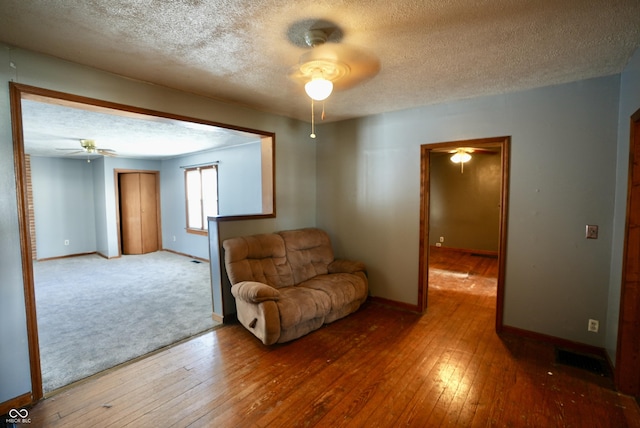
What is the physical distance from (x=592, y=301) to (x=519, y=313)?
0.60 metres

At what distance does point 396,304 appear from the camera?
3.77 meters

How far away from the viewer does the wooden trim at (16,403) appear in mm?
1919

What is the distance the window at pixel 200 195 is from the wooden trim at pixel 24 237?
421 centimetres

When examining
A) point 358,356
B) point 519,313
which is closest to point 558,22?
point 519,313

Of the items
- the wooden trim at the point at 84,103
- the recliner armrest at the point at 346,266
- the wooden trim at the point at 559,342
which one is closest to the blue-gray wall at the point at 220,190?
the recliner armrest at the point at 346,266

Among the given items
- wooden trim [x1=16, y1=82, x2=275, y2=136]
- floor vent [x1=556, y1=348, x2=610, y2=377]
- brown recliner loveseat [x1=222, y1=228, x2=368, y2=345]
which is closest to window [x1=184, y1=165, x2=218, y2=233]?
brown recliner loveseat [x1=222, y1=228, x2=368, y2=345]

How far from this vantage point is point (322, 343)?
284 centimetres

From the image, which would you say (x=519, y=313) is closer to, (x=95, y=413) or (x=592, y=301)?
(x=592, y=301)

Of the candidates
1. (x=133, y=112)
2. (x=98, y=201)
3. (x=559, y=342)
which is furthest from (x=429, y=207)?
(x=98, y=201)

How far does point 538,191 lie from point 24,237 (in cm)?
431

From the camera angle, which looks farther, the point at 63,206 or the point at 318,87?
the point at 63,206

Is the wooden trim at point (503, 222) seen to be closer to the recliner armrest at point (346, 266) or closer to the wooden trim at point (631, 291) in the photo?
the wooden trim at point (631, 291)

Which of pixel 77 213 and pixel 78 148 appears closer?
pixel 78 148

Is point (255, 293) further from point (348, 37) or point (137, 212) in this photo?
point (137, 212)
